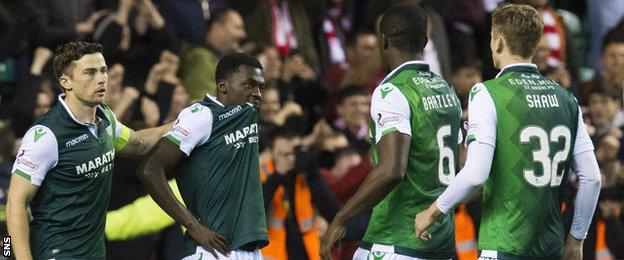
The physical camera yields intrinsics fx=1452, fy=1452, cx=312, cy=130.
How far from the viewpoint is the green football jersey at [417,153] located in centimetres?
814

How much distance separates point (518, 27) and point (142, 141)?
8.21 feet

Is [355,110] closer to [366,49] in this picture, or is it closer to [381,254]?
[366,49]

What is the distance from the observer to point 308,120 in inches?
552

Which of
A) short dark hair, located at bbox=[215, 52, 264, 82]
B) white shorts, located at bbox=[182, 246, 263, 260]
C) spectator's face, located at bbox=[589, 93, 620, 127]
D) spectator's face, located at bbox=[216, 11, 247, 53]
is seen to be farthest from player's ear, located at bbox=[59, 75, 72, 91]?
spectator's face, located at bbox=[589, 93, 620, 127]

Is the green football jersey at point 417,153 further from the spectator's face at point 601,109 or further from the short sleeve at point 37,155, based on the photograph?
the spectator's face at point 601,109

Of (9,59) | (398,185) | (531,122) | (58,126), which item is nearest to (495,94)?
Result: (531,122)

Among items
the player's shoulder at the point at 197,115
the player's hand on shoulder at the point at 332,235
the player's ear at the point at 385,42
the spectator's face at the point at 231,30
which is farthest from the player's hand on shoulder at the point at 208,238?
the spectator's face at the point at 231,30

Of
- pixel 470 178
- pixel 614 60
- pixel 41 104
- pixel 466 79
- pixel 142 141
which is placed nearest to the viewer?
pixel 470 178

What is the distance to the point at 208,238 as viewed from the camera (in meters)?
8.27

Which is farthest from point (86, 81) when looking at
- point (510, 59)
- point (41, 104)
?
point (41, 104)

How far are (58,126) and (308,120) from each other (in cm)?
594

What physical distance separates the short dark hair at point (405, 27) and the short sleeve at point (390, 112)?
29 cm

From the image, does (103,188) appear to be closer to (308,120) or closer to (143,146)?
(143,146)

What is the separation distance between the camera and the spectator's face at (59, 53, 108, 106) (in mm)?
8336
